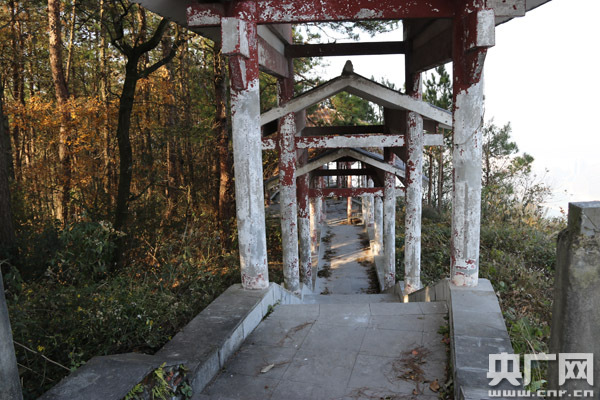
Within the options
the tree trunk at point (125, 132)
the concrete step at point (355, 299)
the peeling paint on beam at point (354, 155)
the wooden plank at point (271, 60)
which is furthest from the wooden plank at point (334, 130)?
the tree trunk at point (125, 132)

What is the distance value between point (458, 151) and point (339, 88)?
3.66 m

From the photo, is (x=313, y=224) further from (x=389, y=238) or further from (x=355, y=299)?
(x=355, y=299)

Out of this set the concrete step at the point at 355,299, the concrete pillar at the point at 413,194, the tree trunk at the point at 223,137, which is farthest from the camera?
the tree trunk at the point at 223,137

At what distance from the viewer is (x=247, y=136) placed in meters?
4.66

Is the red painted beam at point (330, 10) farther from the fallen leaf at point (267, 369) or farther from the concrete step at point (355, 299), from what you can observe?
the concrete step at point (355, 299)

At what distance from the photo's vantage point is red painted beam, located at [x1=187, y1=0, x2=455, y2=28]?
4586mm

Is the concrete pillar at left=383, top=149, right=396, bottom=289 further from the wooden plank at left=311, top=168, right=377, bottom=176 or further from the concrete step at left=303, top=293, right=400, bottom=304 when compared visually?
the wooden plank at left=311, top=168, right=377, bottom=176

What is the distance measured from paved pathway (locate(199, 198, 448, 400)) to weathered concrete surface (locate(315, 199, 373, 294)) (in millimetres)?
7727

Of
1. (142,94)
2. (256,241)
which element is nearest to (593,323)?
(256,241)

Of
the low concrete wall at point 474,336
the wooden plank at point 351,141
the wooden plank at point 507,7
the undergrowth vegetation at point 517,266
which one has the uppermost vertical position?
the wooden plank at point 507,7

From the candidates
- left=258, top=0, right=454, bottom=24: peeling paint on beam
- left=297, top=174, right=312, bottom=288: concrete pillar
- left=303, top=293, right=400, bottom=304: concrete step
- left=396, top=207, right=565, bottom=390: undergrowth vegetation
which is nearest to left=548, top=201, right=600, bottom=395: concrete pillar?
left=396, top=207, right=565, bottom=390: undergrowth vegetation

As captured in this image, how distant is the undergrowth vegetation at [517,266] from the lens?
427cm

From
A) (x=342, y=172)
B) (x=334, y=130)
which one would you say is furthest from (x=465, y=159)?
(x=342, y=172)

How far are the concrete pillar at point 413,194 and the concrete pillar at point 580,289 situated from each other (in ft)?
21.7
